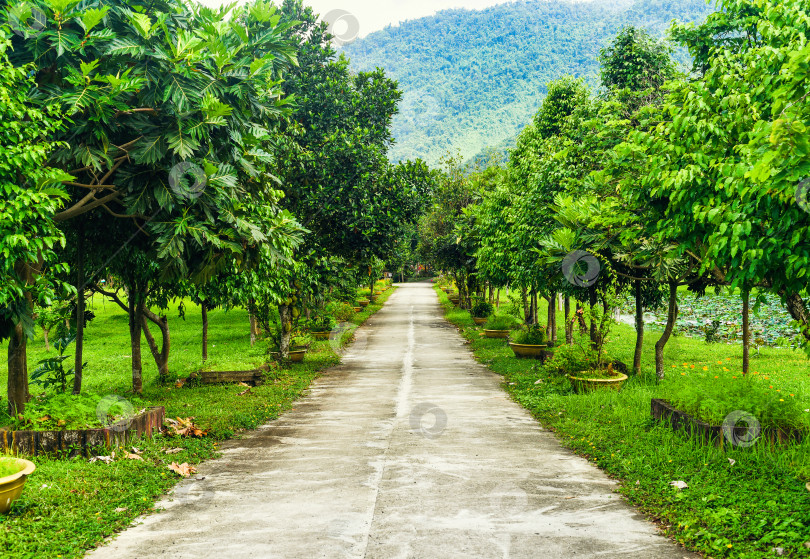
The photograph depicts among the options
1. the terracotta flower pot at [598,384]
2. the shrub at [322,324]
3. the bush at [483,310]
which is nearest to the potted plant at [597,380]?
the terracotta flower pot at [598,384]

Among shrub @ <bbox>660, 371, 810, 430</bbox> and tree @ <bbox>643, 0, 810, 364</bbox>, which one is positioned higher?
tree @ <bbox>643, 0, 810, 364</bbox>

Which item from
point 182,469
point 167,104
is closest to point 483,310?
point 182,469

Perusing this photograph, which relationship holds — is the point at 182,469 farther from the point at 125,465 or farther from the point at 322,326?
the point at 322,326

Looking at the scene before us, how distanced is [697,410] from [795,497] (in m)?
2.42

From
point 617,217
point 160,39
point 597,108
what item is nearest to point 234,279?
point 160,39

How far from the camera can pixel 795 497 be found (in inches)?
218

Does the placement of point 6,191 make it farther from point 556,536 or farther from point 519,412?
point 519,412

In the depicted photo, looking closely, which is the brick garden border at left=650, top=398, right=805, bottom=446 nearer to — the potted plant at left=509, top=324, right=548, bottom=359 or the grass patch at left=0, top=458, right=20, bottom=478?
the grass patch at left=0, top=458, right=20, bottom=478

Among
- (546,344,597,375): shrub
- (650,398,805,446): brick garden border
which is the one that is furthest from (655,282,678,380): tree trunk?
(650,398,805,446): brick garden border

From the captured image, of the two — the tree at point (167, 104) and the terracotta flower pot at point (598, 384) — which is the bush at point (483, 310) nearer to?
the terracotta flower pot at point (598, 384)

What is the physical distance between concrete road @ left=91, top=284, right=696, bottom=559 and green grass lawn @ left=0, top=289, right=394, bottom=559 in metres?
0.26

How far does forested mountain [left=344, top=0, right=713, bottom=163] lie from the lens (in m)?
144

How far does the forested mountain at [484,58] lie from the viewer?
143875 mm

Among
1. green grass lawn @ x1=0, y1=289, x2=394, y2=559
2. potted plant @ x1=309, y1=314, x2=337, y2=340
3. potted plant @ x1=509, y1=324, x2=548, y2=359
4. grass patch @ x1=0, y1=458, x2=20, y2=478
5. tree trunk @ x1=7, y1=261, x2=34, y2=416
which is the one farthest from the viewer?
potted plant @ x1=309, y1=314, x2=337, y2=340
